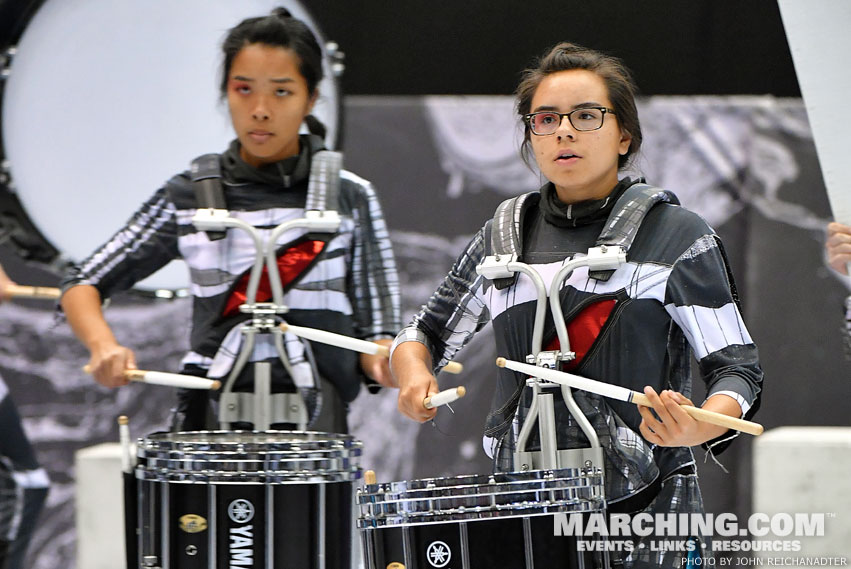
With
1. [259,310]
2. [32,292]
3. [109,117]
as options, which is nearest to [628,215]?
[259,310]

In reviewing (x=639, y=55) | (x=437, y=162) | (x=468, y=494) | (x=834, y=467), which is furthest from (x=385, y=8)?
(x=468, y=494)

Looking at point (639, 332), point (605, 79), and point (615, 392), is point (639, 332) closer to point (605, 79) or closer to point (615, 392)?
point (615, 392)

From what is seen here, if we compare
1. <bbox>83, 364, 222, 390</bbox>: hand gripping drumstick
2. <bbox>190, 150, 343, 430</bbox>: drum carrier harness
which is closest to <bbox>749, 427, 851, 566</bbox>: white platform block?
<bbox>190, 150, 343, 430</bbox>: drum carrier harness

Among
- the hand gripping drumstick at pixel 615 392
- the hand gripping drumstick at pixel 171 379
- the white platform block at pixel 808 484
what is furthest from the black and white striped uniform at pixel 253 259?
the white platform block at pixel 808 484

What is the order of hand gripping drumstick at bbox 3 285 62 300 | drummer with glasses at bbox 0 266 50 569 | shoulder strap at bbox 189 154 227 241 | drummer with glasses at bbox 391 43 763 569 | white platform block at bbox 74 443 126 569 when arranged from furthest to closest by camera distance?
white platform block at bbox 74 443 126 569 < drummer with glasses at bbox 0 266 50 569 < hand gripping drumstick at bbox 3 285 62 300 < shoulder strap at bbox 189 154 227 241 < drummer with glasses at bbox 391 43 763 569

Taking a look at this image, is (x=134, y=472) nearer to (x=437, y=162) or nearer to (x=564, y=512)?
(x=564, y=512)

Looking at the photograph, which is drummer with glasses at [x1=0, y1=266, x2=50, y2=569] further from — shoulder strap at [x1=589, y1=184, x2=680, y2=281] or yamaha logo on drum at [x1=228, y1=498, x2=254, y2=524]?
shoulder strap at [x1=589, y1=184, x2=680, y2=281]

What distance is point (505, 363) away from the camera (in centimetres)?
187

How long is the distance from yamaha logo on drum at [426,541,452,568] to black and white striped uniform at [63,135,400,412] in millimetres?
926

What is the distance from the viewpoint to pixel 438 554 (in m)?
1.72

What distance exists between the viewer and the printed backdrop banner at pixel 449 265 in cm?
356

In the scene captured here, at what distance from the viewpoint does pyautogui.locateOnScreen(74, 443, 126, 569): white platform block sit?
3.52 m

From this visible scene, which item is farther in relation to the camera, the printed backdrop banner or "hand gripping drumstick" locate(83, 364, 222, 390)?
the printed backdrop banner

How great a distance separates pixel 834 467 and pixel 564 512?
1.94 m
